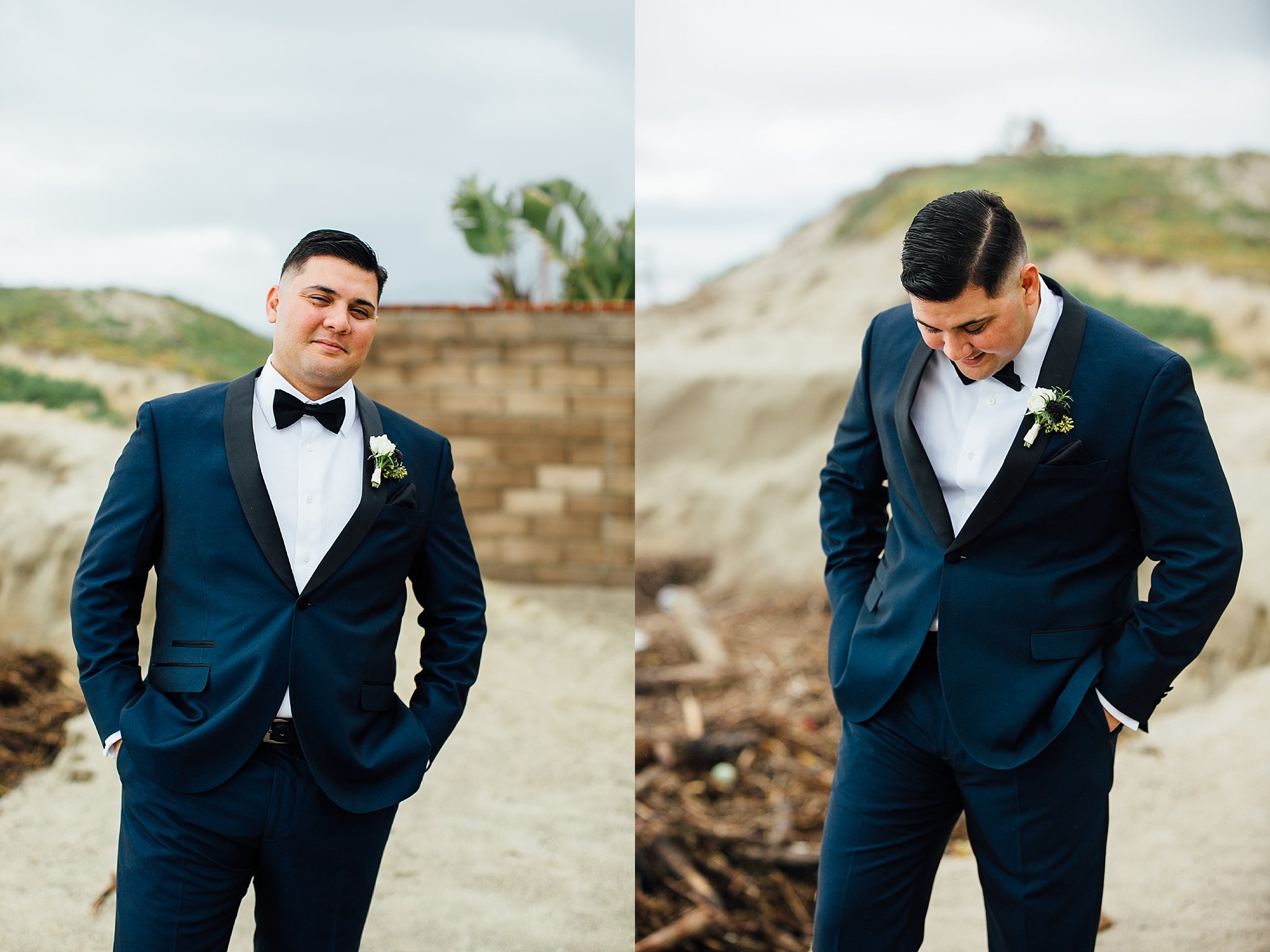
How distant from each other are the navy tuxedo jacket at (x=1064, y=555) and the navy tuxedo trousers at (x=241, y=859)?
1.09 m

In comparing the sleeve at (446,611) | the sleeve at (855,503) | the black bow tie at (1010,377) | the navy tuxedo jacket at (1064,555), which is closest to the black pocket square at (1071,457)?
the navy tuxedo jacket at (1064,555)

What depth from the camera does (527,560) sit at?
26.1 ft

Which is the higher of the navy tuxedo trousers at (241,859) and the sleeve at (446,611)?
the sleeve at (446,611)

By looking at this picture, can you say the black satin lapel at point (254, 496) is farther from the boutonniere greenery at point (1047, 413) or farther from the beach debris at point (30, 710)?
the beach debris at point (30, 710)

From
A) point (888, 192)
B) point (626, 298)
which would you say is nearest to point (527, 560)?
point (626, 298)

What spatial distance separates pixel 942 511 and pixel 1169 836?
317 cm

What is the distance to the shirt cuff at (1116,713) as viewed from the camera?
215cm

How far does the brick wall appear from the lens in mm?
7875

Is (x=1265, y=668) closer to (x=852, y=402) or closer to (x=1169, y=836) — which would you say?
(x=1169, y=836)

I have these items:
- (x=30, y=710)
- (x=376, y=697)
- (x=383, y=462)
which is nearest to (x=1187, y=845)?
(x=376, y=697)

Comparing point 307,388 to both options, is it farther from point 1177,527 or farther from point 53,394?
point 53,394

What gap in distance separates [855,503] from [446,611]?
3.10 ft

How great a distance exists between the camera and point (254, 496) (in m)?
1.96

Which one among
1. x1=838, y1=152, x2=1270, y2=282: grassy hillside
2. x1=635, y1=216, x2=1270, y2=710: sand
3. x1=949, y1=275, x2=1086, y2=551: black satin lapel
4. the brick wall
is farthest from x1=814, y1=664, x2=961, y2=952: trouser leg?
x1=838, y1=152, x2=1270, y2=282: grassy hillside
